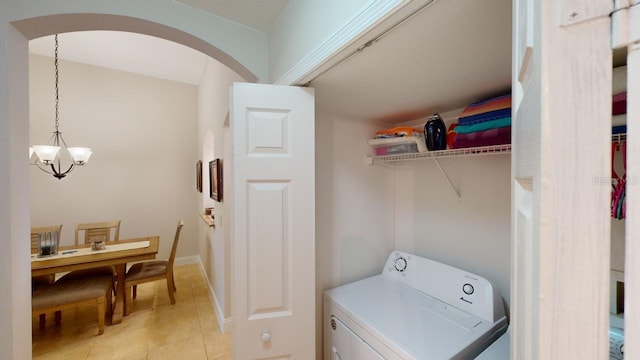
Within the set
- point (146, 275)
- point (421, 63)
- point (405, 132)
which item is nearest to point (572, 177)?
point (421, 63)

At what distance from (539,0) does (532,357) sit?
0.46 m

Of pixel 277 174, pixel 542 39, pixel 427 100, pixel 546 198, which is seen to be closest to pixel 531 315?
pixel 546 198

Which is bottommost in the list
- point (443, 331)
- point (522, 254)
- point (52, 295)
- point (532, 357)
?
point (52, 295)

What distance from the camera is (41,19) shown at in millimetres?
1002

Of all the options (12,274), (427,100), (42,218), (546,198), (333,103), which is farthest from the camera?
(42,218)

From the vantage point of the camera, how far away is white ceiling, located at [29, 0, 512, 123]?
717 mm

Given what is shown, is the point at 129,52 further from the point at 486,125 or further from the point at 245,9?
the point at 486,125

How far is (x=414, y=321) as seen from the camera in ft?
4.09

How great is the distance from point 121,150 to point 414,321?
184 inches

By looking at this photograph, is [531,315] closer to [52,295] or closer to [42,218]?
[52,295]

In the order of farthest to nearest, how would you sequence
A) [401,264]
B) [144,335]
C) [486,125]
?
[144,335], [401,264], [486,125]

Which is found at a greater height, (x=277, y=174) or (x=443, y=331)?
(x=277, y=174)

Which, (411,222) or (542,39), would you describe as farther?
(411,222)

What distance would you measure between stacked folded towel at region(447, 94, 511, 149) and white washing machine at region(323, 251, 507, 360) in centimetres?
75
